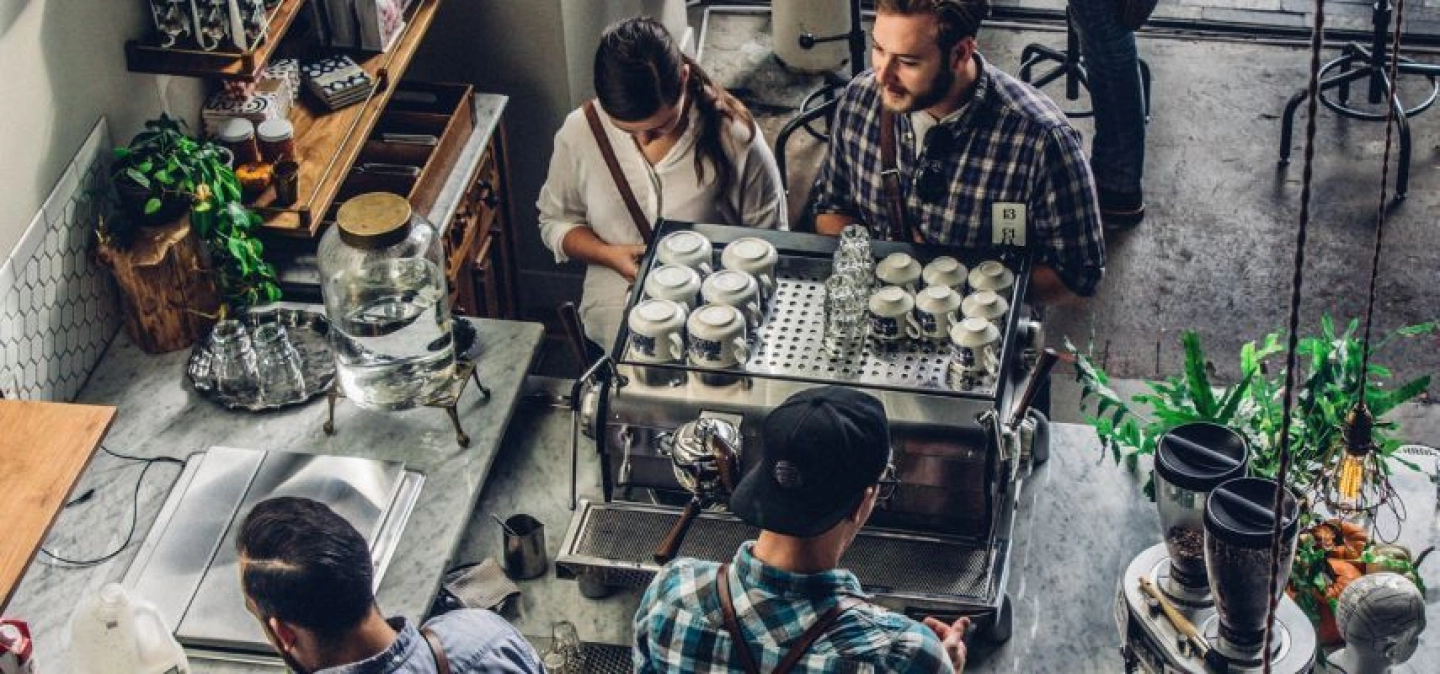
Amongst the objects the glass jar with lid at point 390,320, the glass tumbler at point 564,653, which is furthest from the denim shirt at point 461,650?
the glass jar with lid at point 390,320

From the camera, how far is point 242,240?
3.96 meters

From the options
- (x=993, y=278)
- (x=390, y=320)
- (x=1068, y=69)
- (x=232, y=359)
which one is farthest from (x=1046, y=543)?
(x=1068, y=69)

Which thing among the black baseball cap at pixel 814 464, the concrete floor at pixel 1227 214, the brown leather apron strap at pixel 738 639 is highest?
the black baseball cap at pixel 814 464

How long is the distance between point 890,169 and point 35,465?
1.95 metres

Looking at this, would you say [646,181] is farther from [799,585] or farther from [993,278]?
[799,585]

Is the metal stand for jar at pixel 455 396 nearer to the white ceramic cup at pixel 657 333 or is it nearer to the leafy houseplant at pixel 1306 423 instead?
the white ceramic cup at pixel 657 333

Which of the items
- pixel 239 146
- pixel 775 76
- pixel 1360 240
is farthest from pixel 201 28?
pixel 1360 240

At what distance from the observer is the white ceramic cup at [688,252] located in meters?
3.63

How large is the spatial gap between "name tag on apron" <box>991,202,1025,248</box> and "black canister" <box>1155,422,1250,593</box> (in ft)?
2.86

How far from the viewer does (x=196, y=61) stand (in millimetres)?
3975

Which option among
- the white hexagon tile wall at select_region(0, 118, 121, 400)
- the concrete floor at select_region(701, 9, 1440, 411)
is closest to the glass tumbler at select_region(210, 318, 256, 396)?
the white hexagon tile wall at select_region(0, 118, 121, 400)

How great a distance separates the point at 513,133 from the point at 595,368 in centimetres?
220

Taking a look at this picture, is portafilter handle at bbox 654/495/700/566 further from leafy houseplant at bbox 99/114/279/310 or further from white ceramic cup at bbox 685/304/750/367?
leafy houseplant at bbox 99/114/279/310

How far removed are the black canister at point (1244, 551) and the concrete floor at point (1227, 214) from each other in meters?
2.77
